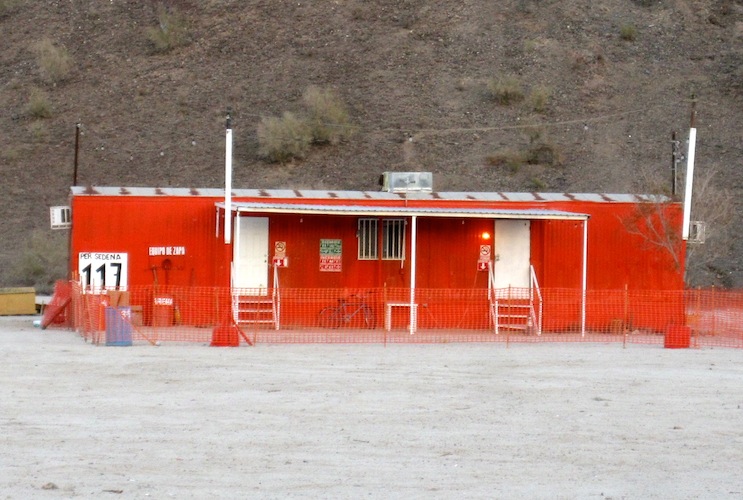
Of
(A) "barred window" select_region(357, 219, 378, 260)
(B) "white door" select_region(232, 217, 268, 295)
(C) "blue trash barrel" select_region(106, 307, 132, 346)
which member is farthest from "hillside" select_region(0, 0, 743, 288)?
(C) "blue trash barrel" select_region(106, 307, 132, 346)

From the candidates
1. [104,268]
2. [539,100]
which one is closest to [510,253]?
[104,268]

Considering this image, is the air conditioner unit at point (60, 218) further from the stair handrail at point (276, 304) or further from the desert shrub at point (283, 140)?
the desert shrub at point (283, 140)

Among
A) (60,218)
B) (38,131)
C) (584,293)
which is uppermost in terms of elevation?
(38,131)

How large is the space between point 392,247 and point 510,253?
262 centimetres

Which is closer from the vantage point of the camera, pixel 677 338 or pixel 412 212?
pixel 677 338

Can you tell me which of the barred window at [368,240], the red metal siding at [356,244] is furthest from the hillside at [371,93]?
the barred window at [368,240]

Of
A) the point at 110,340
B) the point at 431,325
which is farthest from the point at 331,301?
the point at 110,340

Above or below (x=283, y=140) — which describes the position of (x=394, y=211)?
below

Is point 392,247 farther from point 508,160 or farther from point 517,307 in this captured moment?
point 508,160

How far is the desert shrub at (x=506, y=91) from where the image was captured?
5569cm

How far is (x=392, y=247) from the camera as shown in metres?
28.1

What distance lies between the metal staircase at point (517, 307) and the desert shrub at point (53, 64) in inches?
1424

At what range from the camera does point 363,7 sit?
6209 centimetres

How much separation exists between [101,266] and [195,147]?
26876 mm
